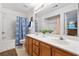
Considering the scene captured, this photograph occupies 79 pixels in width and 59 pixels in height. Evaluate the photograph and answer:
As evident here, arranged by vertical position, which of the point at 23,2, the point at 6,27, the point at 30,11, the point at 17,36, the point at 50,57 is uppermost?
the point at 23,2

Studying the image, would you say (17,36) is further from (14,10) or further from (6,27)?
(14,10)

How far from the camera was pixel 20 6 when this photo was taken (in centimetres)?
141

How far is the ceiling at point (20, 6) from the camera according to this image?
1.36 m

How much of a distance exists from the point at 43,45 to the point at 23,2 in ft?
2.58

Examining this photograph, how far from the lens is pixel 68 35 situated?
4.81ft

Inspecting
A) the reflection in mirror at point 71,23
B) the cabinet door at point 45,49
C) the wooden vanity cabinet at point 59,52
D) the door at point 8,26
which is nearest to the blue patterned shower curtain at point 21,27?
the door at point 8,26

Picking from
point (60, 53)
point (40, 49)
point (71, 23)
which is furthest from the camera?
point (40, 49)

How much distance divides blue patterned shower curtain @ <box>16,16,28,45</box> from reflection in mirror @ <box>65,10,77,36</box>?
0.70 metres

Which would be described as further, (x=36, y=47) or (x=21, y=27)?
(x=36, y=47)

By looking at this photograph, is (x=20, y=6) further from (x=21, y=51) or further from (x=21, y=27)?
(x=21, y=51)

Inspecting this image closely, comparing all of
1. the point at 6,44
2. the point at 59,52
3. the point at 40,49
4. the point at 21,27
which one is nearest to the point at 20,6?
the point at 21,27

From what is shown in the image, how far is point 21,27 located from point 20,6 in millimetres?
348

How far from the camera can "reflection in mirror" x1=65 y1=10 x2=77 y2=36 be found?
4.49 feet

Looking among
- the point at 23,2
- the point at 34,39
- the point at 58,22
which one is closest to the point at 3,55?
the point at 34,39
